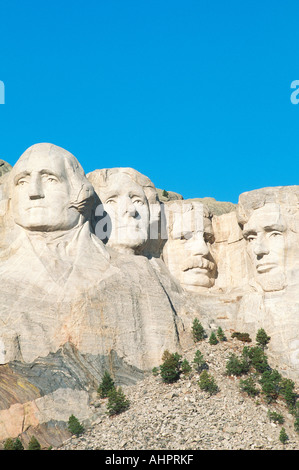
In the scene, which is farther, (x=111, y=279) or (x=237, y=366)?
(x=111, y=279)

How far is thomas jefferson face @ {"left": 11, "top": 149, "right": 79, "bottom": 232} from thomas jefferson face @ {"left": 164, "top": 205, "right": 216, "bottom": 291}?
4.57 m

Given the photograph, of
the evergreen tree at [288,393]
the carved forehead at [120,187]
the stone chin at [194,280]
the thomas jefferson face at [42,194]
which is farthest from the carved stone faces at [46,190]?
the evergreen tree at [288,393]

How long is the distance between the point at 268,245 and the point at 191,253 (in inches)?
107

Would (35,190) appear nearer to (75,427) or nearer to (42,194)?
(42,194)

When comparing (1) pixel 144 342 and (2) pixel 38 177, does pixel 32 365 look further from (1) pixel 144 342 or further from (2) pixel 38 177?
(2) pixel 38 177

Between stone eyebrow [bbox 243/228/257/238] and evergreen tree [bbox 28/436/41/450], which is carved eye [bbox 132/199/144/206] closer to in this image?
stone eyebrow [bbox 243/228/257/238]

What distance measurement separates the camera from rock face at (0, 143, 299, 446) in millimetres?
27391

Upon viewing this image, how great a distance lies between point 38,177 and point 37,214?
3.82 ft

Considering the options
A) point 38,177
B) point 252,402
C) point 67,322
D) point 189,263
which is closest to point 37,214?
point 38,177

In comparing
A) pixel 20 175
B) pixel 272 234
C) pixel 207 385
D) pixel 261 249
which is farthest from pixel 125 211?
pixel 207 385

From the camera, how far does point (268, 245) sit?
32.3 m

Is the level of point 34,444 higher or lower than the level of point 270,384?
lower

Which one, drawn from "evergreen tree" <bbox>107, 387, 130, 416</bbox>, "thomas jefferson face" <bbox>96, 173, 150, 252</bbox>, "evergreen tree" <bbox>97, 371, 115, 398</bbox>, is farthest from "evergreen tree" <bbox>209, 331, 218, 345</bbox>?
"evergreen tree" <bbox>107, 387, 130, 416</bbox>

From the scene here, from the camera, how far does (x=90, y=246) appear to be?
99.6 ft
